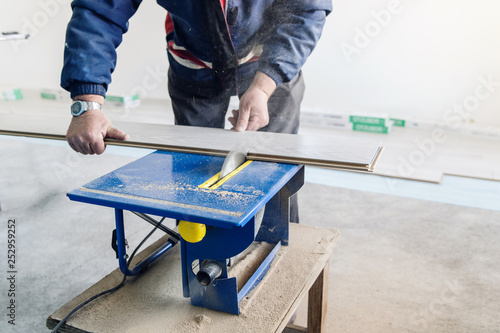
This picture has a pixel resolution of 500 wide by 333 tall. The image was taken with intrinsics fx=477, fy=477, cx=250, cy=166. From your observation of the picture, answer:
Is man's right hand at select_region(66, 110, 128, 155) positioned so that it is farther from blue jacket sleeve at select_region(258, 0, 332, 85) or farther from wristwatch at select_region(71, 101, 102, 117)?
blue jacket sleeve at select_region(258, 0, 332, 85)

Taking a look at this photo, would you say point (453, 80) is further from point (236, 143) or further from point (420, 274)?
point (236, 143)

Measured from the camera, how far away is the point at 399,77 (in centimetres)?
281

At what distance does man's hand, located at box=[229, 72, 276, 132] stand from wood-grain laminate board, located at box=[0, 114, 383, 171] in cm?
4

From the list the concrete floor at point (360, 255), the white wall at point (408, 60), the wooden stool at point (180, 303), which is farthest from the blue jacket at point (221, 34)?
the white wall at point (408, 60)

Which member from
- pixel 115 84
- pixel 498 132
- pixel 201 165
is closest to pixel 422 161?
pixel 498 132

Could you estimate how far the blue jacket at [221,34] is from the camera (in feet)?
3.95

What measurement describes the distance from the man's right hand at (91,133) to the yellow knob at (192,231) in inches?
16.0

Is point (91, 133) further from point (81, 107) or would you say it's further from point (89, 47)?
point (89, 47)

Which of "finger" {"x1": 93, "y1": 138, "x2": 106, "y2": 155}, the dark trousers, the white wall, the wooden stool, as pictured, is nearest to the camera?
the wooden stool

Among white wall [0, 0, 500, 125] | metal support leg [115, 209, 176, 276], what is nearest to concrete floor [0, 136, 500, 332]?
white wall [0, 0, 500, 125]

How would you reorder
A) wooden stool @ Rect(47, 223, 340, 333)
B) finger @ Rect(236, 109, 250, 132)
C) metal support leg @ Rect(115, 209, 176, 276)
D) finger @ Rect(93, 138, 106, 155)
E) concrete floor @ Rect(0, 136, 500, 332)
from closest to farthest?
wooden stool @ Rect(47, 223, 340, 333)
metal support leg @ Rect(115, 209, 176, 276)
finger @ Rect(93, 138, 106, 155)
finger @ Rect(236, 109, 250, 132)
concrete floor @ Rect(0, 136, 500, 332)

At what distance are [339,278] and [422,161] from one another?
1222 mm

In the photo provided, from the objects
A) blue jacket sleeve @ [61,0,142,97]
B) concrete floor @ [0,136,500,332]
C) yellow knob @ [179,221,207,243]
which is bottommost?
concrete floor @ [0,136,500,332]

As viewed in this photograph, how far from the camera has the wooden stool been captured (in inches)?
36.0
